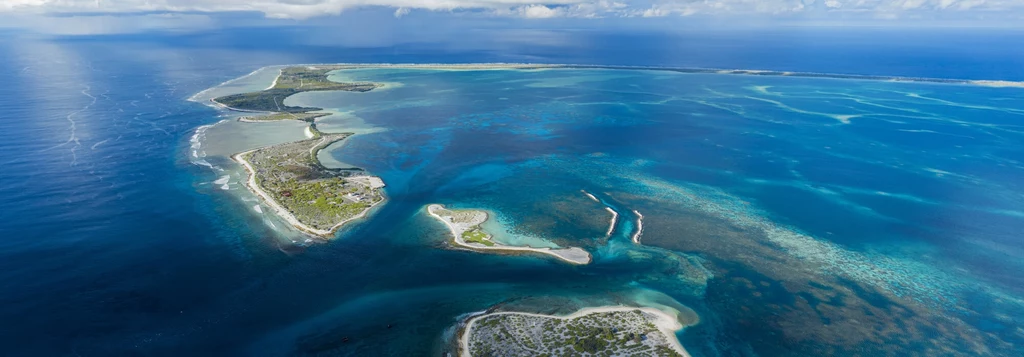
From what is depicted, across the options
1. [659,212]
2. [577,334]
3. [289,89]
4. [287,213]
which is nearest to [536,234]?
[659,212]

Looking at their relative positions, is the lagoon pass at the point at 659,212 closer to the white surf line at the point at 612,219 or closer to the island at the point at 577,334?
the island at the point at 577,334

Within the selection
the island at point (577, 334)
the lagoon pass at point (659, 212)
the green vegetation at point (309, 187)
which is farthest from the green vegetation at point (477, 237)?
the green vegetation at point (309, 187)

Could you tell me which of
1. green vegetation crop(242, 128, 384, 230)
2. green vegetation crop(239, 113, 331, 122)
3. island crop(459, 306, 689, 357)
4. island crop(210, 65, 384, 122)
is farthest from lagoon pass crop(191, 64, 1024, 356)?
island crop(210, 65, 384, 122)

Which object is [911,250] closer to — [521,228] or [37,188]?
[521,228]

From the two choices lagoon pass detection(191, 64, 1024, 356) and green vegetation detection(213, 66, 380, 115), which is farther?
green vegetation detection(213, 66, 380, 115)

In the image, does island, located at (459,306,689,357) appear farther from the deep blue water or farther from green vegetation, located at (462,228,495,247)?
green vegetation, located at (462,228,495,247)

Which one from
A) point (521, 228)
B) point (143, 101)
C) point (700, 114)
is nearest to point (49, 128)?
point (143, 101)
